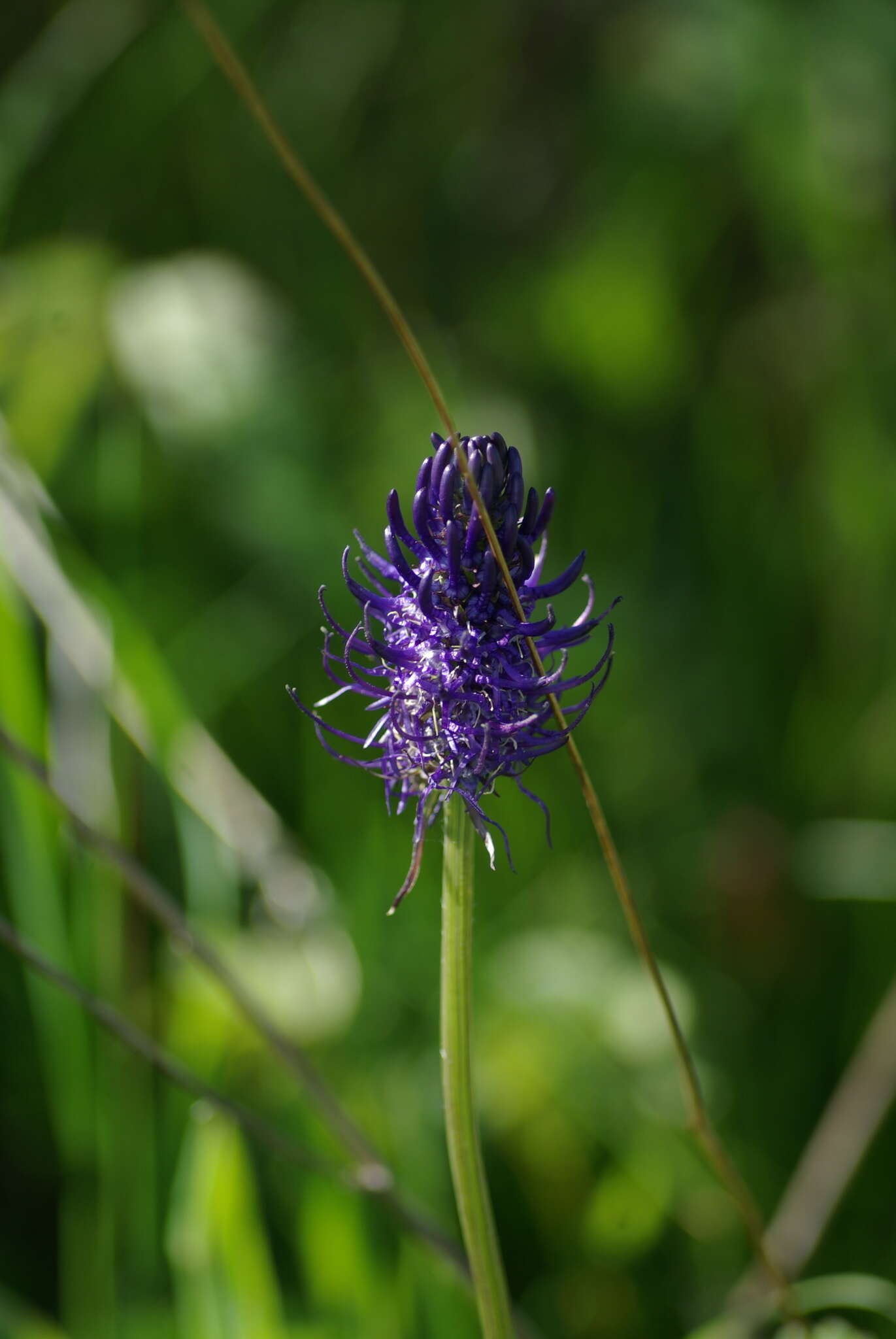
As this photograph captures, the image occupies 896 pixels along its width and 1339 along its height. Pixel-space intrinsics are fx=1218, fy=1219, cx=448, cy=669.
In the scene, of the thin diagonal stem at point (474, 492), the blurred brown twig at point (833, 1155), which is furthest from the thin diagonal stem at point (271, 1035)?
the blurred brown twig at point (833, 1155)

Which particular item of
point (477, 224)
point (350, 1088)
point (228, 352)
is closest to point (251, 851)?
point (350, 1088)

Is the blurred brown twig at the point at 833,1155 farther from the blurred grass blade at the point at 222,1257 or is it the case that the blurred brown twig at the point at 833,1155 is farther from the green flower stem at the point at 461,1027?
the green flower stem at the point at 461,1027

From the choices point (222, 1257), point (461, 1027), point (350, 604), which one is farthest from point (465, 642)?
point (350, 604)

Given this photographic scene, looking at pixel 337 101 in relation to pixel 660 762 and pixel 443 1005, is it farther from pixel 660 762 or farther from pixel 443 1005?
pixel 443 1005

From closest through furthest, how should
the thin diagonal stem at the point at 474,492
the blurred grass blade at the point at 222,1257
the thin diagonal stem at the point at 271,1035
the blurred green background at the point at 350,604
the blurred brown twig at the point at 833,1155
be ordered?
the thin diagonal stem at the point at 474,492 < the thin diagonal stem at the point at 271,1035 < the blurred grass blade at the point at 222,1257 < the blurred brown twig at the point at 833,1155 < the blurred green background at the point at 350,604

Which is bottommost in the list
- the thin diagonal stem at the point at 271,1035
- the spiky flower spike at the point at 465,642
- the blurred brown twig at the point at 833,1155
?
the blurred brown twig at the point at 833,1155

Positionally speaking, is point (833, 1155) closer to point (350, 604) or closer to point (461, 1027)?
point (461, 1027)
